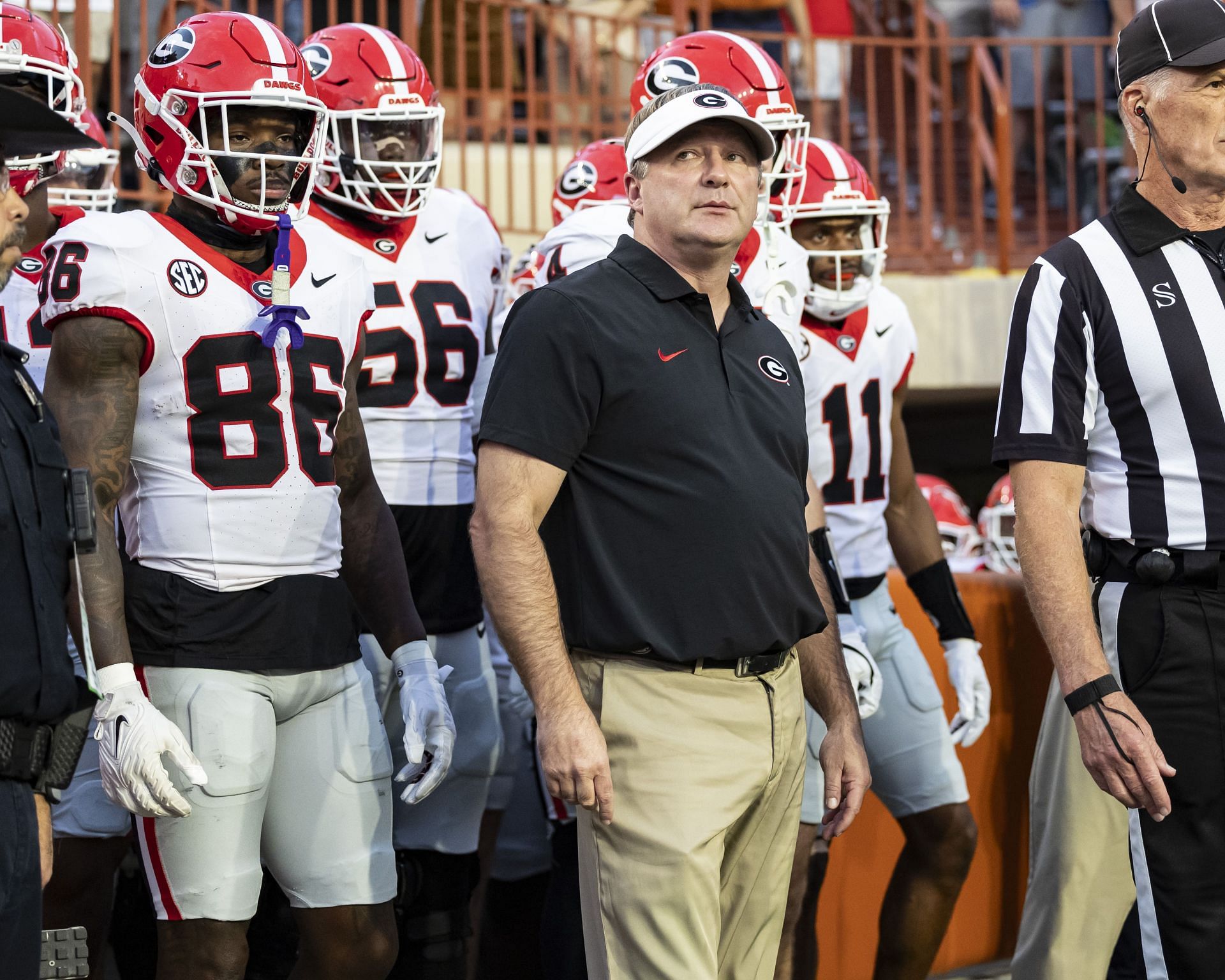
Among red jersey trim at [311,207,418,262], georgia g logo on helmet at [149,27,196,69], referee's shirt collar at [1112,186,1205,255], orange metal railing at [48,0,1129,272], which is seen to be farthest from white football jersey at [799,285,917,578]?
orange metal railing at [48,0,1129,272]

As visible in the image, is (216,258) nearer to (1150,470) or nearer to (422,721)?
(422,721)

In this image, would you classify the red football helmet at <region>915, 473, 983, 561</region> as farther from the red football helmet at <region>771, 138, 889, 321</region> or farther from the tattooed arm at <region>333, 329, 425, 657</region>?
the tattooed arm at <region>333, 329, 425, 657</region>

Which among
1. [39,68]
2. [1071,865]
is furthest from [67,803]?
[1071,865]

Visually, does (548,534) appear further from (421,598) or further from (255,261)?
(421,598)

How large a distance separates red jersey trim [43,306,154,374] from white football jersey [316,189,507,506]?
1.06 m

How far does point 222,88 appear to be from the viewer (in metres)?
3.27

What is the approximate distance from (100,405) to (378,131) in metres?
1.43

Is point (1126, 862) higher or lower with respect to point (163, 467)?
lower

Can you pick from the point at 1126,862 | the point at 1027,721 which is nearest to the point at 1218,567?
the point at 1126,862

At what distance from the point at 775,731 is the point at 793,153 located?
6.84 feet

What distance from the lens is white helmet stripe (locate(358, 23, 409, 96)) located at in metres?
4.23

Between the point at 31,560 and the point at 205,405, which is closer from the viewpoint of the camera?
the point at 31,560

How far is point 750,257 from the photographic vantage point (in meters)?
4.29

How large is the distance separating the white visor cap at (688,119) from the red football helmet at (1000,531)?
386 cm
